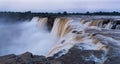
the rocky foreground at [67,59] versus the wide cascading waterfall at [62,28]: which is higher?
the rocky foreground at [67,59]

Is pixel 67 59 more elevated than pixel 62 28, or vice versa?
pixel 67 59

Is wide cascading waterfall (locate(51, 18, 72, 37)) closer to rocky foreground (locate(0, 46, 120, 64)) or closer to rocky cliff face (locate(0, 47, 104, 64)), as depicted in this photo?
rocky cliff face (locate(0, 47, 104, 64))

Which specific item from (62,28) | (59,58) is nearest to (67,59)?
(59,58)

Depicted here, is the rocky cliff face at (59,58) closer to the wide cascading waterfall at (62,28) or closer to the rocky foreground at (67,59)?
the rocky foreground at (67,59)

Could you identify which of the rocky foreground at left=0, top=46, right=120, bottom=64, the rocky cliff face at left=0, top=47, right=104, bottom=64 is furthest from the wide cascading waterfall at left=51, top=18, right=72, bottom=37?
the rocky foreground at left=0, top=46, right=120, bottom=64

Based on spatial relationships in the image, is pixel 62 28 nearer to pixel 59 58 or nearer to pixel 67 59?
pixel 59 58

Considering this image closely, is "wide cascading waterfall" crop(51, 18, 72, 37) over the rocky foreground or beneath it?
beneath

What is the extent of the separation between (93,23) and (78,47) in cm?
1629

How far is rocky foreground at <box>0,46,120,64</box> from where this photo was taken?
1007 cm

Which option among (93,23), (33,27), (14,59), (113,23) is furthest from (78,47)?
→ (33,27)

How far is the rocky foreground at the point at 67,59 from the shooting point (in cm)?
1007

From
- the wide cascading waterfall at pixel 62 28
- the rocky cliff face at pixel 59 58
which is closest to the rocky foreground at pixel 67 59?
the rocky cliff face at pixel 59 58

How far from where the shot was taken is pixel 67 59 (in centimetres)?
1081

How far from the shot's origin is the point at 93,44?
14445 millimetres
